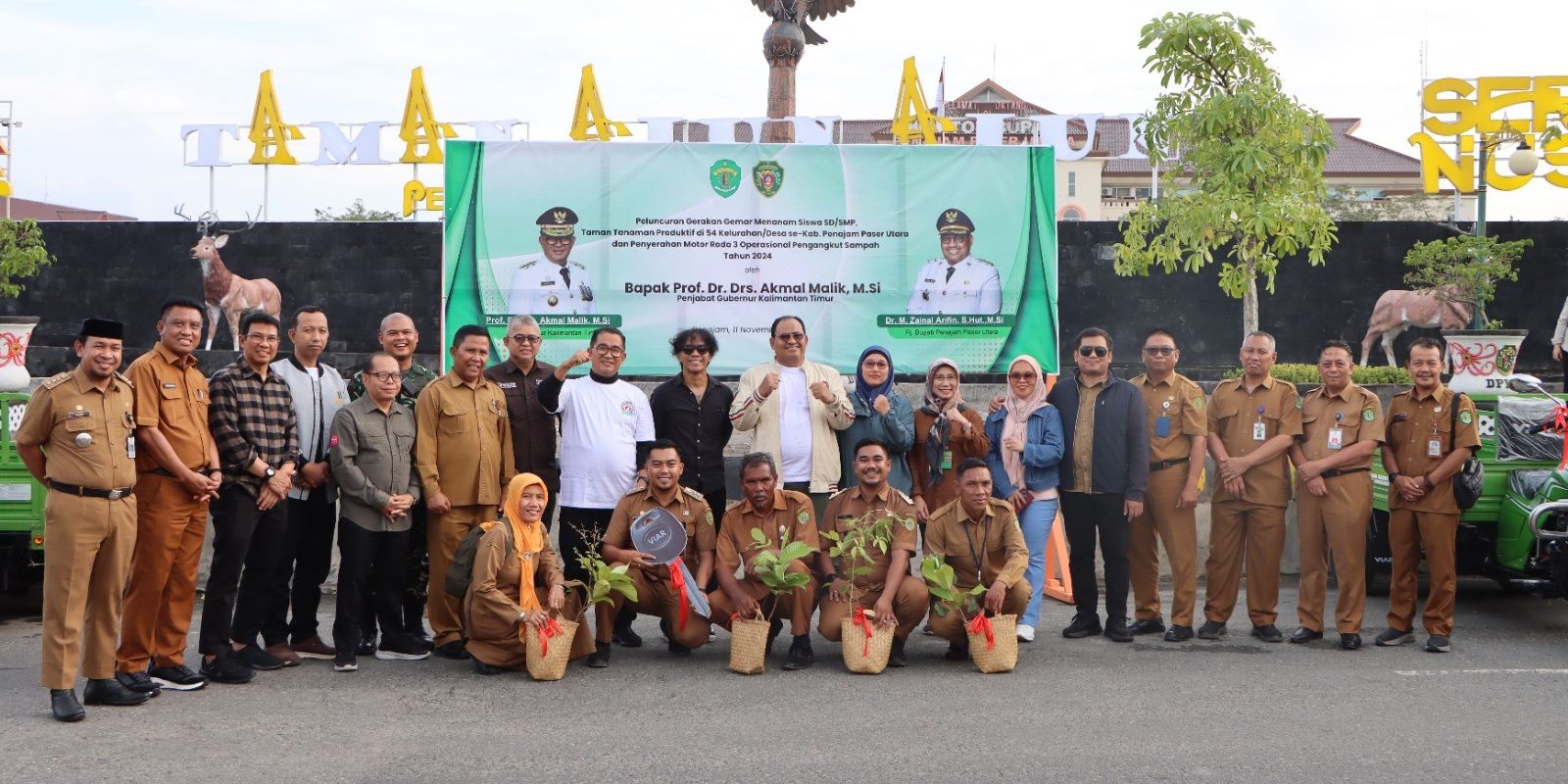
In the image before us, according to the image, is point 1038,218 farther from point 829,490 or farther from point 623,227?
point 829,490

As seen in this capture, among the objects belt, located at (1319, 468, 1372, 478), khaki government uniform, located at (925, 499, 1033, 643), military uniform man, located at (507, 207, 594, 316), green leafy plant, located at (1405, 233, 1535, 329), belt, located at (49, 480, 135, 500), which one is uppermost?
green leafy plant, located at (1405, 233, 1535, 329)

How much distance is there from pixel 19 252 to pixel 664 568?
504 inches

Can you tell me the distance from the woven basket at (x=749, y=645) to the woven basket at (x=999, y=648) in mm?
946

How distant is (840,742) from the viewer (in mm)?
4809

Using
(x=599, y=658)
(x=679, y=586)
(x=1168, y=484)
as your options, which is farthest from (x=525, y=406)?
(x=1168, y=484)

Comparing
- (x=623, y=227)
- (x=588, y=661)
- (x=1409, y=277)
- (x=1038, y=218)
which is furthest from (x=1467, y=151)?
(x=588, y=661)

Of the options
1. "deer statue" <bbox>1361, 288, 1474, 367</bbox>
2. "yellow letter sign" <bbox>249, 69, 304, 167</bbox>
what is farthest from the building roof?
"deer statue" <bbox>1361, 288, 1474, 367</bbox>

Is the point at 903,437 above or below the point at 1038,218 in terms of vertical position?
below

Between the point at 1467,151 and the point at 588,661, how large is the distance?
1789 centimetres

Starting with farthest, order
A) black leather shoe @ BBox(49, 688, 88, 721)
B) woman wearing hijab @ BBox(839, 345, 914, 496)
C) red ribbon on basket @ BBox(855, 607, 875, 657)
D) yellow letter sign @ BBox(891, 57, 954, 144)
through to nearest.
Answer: yellow letter sign @ BBox(891, 57, 954, 144) < woman wearing hijab @ BBox(839, 345, 914, 496) < red ribbon on basket @ BBox(855, 607, 875, 657) < black leather shoe @ BBox(49, 688, 88, 721)

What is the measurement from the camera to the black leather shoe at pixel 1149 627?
22.9 ft

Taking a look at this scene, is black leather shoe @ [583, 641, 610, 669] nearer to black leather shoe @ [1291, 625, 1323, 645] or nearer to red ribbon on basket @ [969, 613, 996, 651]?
red ribbon on basket @ [969, 613, 996, 651]

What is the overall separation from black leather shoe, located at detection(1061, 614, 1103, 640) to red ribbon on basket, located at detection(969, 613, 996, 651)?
1.07m

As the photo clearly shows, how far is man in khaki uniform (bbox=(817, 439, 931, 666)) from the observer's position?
6184mm
